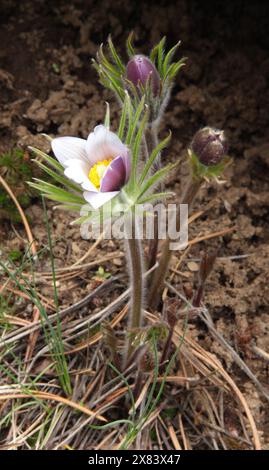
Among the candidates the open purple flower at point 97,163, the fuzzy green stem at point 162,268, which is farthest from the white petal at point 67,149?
the fuzzy green stem at point 162,268

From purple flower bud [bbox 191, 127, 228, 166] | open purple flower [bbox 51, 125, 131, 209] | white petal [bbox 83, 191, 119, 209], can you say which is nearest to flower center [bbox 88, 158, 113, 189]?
open purple flower [bbox 51, 125, 131, 209]

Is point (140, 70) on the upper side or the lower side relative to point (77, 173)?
upper

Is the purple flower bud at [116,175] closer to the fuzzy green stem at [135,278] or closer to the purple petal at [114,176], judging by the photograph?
the purple petal at [114,176]

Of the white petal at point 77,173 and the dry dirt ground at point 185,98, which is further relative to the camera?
the dry dirt ground at point 185,98

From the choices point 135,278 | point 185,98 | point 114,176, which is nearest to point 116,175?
point 114,176

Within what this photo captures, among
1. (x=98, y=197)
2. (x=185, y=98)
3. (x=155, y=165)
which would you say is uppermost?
(x=185, y=98)

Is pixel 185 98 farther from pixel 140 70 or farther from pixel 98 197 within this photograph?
pixel 98 197

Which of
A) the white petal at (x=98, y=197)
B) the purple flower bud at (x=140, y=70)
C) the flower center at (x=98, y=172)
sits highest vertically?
the purple flower bud at (x=140, y=70)
